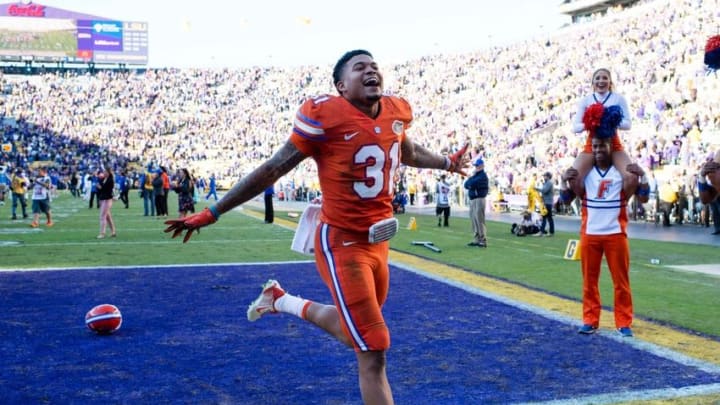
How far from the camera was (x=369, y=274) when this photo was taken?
383 centimetres

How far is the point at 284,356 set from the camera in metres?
5.64

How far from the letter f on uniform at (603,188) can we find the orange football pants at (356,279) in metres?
3.10

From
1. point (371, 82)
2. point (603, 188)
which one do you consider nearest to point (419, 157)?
point (371, 82)

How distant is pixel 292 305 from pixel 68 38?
81460 millimetres

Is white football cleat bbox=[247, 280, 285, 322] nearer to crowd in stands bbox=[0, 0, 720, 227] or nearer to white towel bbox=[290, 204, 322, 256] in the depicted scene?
white towel bbox=[290, 204, 322, 256]

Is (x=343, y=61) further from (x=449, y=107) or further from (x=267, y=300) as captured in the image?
(x=449, y=107)

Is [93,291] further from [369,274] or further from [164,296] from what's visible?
[369,274]

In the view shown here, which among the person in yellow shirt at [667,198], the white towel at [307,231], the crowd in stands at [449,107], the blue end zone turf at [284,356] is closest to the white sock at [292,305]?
the blue end zone turf at [284,356]

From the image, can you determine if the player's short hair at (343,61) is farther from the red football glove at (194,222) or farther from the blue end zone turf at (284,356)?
the blue end zone turf at (284,356)

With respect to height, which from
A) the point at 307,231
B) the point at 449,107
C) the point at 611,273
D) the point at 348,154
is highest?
the point at 449,107

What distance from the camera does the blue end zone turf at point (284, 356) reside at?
186 inches

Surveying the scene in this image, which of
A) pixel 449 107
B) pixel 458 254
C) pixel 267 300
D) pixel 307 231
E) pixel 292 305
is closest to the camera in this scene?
pixel 307 231

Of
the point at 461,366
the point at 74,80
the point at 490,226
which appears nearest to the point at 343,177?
the point at 461,366

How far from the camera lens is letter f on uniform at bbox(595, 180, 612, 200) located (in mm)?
6387
